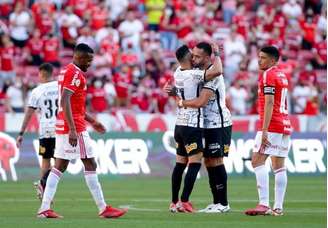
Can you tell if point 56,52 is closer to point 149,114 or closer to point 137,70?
point 137,70

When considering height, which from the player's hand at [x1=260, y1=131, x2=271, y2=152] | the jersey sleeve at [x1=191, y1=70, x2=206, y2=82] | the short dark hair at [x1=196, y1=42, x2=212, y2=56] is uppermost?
the short dark hair at [x1=196, y1=42, x2=212, y2=56]

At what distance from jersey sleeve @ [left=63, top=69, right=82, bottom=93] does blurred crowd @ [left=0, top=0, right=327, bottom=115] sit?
15.8 m

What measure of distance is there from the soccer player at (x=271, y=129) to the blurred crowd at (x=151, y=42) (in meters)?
15.6

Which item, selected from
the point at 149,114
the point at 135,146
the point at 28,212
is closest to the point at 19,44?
the point at 149,114

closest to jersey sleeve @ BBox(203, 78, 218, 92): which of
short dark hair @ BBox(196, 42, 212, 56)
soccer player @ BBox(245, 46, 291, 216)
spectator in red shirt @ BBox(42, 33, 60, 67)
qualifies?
short dark hair @ BBox(196, 42, 212, 56)

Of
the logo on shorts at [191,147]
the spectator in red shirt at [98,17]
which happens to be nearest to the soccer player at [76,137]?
the logo on shorts at [191,147]

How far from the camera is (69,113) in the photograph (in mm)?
15055

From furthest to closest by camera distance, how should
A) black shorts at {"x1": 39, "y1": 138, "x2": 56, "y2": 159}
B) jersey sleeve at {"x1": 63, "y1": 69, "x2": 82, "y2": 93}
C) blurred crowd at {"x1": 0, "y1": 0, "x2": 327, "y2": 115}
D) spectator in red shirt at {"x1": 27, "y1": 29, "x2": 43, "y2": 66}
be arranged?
spectator in red shirt at {"x1": 27, "y1": 29, "x2": 43, "y2": 66}
blurred crowd at {"x1": 0, "y1": 0, "x2": 327, "y2": 115}
black shorts at {"x1": 39, "y1": 138, "x2": 56, "y2": 159}
jersey sleeve at {"x1": 63, "y1": 69, "x2": 82, "y2": 93}

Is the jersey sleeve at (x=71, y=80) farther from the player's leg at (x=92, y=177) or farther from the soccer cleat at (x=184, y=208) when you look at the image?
the soccer cleat at (x=184, y=208)

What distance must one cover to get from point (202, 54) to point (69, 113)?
104 inches

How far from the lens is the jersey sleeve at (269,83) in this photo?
15.9 metres

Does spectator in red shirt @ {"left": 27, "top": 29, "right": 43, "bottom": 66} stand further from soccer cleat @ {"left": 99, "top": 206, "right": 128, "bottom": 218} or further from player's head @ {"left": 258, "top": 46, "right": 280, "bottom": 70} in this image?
soccer cleat @ {"left": 99, "top": 206, "right": 128, "bottom": 218}

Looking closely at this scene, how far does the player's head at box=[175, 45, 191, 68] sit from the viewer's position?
16844mm

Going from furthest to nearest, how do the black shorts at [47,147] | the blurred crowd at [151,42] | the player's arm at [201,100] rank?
the blurred crowd at [151,42], the black shorts at [47,147], the player's arm at [201,100]
